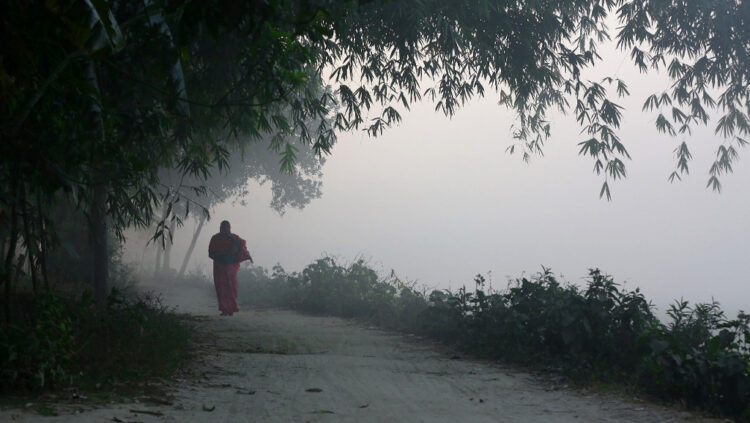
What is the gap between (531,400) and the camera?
592 centimetres

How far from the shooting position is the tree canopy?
3.70 metres

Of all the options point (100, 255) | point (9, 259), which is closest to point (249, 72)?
point (9, 259)

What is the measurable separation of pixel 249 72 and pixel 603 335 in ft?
15.8

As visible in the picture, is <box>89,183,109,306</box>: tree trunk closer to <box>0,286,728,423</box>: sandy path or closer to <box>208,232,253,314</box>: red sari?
<box>0,286,728,423</box>: sandy path

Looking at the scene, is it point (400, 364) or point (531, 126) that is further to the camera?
point (531, 126)

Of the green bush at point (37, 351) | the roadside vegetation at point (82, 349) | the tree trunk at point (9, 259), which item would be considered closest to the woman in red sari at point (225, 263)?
the roadside vegetation at point (82, 349)

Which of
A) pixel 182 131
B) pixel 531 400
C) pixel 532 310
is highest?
pixel 182 131

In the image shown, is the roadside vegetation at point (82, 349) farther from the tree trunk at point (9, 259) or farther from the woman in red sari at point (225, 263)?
the woman in red sari at point (225, 263)

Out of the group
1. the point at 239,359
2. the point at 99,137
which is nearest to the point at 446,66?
the point at 239,359

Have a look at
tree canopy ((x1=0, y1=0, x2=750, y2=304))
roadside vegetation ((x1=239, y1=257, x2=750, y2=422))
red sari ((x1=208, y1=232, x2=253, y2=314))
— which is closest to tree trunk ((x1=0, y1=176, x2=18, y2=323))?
tree canopy ((x1=0, y1=0, x2=750, y2=304))

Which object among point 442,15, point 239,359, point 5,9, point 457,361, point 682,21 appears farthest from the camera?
point 682,21

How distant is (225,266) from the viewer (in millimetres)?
13258

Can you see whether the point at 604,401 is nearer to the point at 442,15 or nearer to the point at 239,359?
the point at 239,359

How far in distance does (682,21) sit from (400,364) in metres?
8.31
